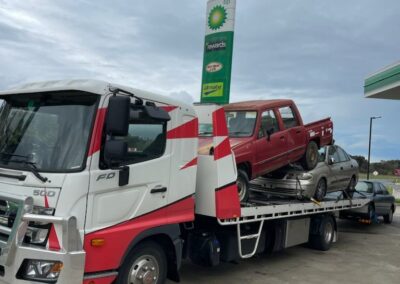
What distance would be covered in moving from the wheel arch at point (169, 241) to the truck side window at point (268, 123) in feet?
10.8

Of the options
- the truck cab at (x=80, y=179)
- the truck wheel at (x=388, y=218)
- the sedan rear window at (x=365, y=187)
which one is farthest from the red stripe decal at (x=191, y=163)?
the truck wheel at (x=388, y=218)

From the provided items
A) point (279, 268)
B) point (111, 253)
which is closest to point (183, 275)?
point (279, 268)

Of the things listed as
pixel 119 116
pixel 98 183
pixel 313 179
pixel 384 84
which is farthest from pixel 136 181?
pixel 384 84

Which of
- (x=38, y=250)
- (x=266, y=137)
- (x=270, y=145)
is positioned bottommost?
(x=38, y=250)

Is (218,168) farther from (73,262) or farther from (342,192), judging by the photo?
(342,192)

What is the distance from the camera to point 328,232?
10.1 m

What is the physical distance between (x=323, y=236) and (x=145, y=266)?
228 inches

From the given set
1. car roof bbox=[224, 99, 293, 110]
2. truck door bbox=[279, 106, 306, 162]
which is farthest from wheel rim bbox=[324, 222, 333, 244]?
car roof bbox=[224, 99, 293, 110]

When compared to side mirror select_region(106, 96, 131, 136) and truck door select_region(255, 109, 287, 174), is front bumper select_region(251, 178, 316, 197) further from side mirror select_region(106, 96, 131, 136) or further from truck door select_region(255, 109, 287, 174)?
side mirror select_region(106, 96, 131, 136)

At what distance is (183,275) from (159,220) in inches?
95.7

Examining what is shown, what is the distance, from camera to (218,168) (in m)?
6.11

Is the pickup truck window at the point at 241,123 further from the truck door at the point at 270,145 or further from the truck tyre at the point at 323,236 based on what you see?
the truck tyre at the point at 323,236

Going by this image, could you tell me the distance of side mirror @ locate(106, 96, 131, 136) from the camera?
13.8 ft

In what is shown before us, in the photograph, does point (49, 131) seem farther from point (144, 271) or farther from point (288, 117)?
point (288, 117)
